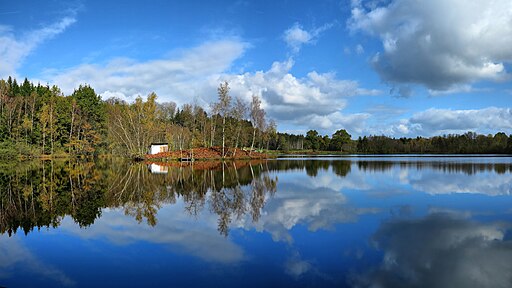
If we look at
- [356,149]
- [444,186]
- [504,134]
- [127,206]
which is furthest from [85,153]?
[504,134]

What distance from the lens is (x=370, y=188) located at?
728 inches

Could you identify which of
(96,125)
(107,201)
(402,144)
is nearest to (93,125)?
(96,125)

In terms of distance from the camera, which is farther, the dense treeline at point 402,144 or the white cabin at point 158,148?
the dense treeline at point 402,144

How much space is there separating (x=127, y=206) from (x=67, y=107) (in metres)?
54.8

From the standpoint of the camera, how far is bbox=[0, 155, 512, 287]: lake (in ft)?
19.9

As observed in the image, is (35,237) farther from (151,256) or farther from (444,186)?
(444,186)

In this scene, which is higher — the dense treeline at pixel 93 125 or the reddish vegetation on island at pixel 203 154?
the dense treeline at pixel 93 125

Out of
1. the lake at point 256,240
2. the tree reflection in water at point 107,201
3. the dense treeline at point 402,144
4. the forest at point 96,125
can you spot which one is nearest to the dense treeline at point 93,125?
the forest at point 96,125

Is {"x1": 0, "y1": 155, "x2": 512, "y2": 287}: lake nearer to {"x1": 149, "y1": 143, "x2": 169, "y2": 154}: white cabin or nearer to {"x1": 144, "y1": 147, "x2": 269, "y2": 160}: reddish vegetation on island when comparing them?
{"x1": 144, "y1": 147, "x2": 269, "y2": 160}: reddish vegetation on island

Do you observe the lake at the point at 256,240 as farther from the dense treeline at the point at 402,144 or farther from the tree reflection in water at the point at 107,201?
the dense treeline at the point at 402,144

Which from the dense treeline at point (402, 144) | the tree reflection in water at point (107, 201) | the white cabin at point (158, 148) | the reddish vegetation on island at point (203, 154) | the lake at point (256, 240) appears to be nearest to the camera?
the lake at point (256, 240)

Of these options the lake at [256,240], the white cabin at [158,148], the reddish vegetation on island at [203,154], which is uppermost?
the white cabin at [158,148]

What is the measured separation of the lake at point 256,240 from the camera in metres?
6.07

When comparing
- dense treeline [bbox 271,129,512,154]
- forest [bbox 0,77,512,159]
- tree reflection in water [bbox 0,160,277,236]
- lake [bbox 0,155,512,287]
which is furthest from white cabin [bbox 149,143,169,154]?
dense treeline [bbox 271,129,512,154]
